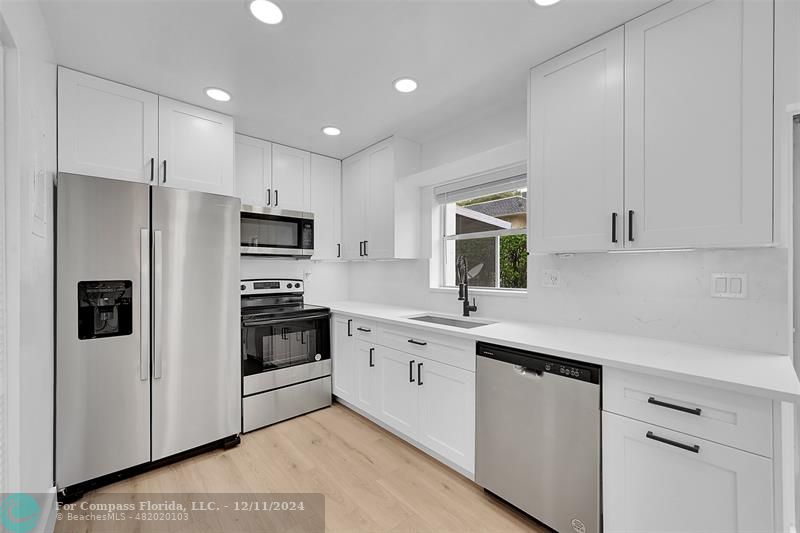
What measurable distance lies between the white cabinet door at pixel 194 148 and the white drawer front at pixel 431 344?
1612 mm

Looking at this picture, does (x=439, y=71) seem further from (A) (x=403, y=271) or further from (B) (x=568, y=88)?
(A) (x=403, y=271)

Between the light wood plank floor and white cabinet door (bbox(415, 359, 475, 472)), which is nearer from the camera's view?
the light wood plank floor

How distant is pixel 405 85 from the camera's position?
7.24 ft

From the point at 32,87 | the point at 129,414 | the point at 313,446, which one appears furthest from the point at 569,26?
the point at 129,414

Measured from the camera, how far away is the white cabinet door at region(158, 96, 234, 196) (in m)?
2.35

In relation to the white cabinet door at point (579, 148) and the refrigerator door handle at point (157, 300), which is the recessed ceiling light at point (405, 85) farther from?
the refrigerator door handle at point (157, 300)

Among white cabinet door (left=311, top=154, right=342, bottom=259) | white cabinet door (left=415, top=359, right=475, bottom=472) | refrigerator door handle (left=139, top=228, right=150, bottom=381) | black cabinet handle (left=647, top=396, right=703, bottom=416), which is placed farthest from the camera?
white cabinet door (left=311, top=154, right=342, bottom=259)

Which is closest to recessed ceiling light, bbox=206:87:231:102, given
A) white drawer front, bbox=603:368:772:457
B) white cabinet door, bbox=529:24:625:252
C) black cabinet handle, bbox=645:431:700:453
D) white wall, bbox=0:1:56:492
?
white wall, bbox=0:1:56:492

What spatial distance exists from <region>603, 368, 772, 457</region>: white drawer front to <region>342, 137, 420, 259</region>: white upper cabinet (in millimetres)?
1947

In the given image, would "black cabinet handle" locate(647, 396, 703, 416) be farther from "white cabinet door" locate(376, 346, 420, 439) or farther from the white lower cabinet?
"white cabinet door" locate(376, 346, 420, 439)

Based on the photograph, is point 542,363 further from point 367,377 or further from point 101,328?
point 101,328

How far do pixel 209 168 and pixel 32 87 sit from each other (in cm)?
115

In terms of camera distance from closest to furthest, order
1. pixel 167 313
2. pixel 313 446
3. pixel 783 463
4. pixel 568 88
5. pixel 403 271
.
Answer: pixel 783 463 < pixel 568 88 < pixel 167 313 < pixel 313 446 < pixel 403 271

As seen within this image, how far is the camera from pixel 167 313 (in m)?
2.18
